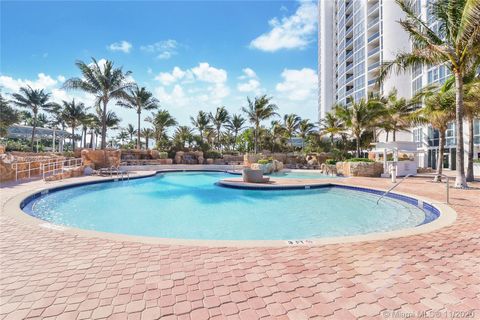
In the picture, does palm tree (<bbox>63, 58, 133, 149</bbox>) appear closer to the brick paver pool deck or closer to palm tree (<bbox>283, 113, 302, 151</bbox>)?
the brick paver pool deck

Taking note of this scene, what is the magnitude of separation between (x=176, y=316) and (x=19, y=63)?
19213 mm

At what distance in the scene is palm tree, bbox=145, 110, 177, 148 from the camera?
36281 mm

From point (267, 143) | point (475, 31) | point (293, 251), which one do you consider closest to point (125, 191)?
point (293, 251)

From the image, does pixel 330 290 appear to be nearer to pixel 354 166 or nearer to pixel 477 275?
pixel 477 275

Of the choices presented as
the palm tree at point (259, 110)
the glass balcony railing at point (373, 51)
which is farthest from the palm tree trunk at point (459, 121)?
the glass balcony railing at point (373, 51)

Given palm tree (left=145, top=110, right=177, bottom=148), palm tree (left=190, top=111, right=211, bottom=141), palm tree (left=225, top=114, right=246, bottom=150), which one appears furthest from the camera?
palm tree (left=225, top=114, right=246, bottom=150)

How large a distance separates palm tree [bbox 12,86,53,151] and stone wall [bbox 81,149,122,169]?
19607 millimetres

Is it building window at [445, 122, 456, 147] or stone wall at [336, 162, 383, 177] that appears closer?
stone wall at [336, 162, 383, 177]

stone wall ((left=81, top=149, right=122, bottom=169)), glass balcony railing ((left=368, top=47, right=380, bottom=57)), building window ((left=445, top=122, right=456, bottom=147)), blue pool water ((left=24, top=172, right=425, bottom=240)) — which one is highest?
glass balcony railing ((left=368, top=47, right=380, bottom=57))

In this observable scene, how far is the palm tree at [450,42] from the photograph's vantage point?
9172 mm

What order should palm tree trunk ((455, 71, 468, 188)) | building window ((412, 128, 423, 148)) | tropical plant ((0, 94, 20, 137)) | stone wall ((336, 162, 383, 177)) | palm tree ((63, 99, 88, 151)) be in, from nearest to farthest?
1. palm tree trunk ((455, 71, 468, 188))
2. stone wall ((336, 162, 383, 177))
3. tropical plant ((0, 94, 20, 137))
4. building window ((412, 128, 423, 148))
5. palm tree ((63, 99, 88, 151))

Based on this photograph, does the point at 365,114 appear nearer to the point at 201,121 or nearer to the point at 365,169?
the point at 365,169

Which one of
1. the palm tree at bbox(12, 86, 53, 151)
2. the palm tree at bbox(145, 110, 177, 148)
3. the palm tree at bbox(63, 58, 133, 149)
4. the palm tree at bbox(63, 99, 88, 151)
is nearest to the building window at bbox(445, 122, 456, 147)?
the palm tree at bbox(63, 58, 133, 149)

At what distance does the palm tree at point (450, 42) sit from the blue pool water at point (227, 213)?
550 cm
